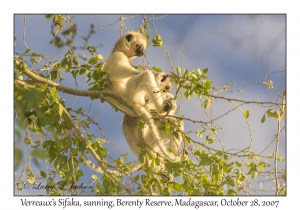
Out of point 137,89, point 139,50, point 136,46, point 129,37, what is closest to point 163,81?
point 137,89

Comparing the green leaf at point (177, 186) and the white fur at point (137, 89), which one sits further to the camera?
the white fur at point (137, 89)

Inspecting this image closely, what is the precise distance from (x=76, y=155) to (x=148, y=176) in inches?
41.8

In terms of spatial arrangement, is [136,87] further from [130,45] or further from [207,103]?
[207,103]

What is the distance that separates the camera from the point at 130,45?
7.54 m

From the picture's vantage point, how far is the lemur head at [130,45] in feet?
24.6

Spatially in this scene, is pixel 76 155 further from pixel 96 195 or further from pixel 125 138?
pixel 125 138

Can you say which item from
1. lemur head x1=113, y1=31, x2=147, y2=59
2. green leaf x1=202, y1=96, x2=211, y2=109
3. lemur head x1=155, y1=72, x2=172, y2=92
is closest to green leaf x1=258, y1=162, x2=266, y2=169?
green leaf x1=202, y1=96, x2=211, y2=109

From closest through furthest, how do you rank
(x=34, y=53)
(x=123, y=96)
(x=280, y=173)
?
1. (x=280, y=173)
2. (x=34, y=53)
3. (x=123, y=96)

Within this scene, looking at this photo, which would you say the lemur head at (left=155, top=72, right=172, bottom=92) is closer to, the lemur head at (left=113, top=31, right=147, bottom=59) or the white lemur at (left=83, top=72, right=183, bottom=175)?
the white lemur at (left=83, top=72, right=183, bottom=175)

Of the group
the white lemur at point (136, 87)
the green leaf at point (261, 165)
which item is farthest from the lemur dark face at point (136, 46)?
the green leaf at point (261, 165)

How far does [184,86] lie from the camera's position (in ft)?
15.6

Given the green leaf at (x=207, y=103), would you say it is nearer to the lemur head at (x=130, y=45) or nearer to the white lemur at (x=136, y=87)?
the white lemur at (x=136, y=87)

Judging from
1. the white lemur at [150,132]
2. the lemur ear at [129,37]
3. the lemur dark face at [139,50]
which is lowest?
the white lemur at [150,132]
